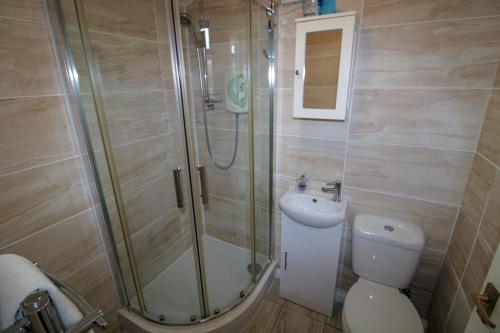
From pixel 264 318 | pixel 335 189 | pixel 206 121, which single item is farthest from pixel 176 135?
pixel 264 318

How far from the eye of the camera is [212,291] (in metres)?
1.61

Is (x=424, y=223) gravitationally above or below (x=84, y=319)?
below

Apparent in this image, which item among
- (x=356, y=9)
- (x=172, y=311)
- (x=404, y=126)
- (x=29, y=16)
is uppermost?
(x=356, y=9)

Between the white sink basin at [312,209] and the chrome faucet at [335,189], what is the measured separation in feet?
0.13

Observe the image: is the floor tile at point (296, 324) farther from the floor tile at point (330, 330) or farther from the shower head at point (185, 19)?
the shower head at point (185, 19)

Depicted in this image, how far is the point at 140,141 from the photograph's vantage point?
157cm

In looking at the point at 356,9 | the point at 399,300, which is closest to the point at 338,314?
the point at 399,300

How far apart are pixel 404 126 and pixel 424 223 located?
602 mm

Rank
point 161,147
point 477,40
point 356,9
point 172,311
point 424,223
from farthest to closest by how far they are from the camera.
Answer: point 161,147 < point 172,311 < point 424,223 < point 356,9 < point 477,40

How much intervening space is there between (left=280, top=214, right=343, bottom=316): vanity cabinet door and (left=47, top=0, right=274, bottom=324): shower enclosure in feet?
0.93

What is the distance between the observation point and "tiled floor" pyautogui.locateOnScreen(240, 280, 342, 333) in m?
1.61

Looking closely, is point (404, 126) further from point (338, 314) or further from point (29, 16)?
point (29, 16)

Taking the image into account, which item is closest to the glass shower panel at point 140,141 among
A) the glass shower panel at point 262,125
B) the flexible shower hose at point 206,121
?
the flexible shower hose at point 206,121

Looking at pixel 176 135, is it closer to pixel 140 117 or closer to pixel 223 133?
pixel 140 117
